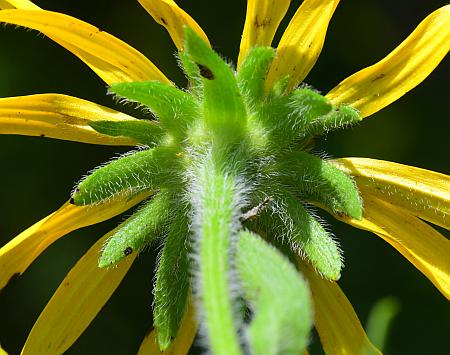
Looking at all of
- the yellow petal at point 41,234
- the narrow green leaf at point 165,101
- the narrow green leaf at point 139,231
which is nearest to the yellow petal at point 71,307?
the yellow petal at point 41,234

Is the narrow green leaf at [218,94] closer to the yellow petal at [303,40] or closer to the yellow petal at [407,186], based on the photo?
the yellow petal at [303,40]

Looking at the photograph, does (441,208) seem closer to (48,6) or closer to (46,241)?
(46,241)

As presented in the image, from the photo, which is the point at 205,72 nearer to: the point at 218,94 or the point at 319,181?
the point at 218,94

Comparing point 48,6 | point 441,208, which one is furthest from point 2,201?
point 441,208

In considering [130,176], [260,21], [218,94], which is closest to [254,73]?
[218,94]

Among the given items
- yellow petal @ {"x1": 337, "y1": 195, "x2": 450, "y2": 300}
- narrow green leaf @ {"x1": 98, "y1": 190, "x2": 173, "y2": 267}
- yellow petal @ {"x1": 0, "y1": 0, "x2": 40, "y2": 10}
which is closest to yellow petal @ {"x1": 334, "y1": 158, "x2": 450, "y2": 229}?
yellow petal @ {"x1": 337, "y1": 195, "x2": 450, "y2": 300}
